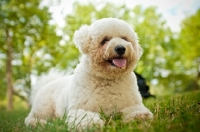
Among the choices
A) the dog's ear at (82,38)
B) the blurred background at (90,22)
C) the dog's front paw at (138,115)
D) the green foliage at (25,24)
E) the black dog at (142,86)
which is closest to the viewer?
the dog's front paw at (138,115)

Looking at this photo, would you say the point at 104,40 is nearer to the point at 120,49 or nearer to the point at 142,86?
the point at 120,49

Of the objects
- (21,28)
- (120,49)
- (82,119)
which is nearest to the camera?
(82,119)

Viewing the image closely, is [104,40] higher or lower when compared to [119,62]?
higher

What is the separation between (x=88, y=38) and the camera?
13.1 feet

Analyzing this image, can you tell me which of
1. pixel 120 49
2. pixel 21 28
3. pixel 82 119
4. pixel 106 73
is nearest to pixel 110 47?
pixel 120 49

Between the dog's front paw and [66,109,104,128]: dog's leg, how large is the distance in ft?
1.26

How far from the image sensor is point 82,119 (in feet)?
10.4

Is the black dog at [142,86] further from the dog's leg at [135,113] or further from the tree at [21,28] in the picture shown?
the dog's leg at [135,113]

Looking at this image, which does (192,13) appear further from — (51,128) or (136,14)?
(51,128)

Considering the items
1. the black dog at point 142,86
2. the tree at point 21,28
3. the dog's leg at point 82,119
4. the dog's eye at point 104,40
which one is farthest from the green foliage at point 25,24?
the dog's leg at point 82,119

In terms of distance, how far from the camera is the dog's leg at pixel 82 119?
9.73 feet

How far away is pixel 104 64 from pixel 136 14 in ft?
75.3

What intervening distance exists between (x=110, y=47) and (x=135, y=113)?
3.05 feet

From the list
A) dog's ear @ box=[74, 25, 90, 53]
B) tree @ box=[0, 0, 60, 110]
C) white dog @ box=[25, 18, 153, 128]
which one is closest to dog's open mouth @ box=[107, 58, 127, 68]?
white dog @ box=[25, 18, 153, 128]
